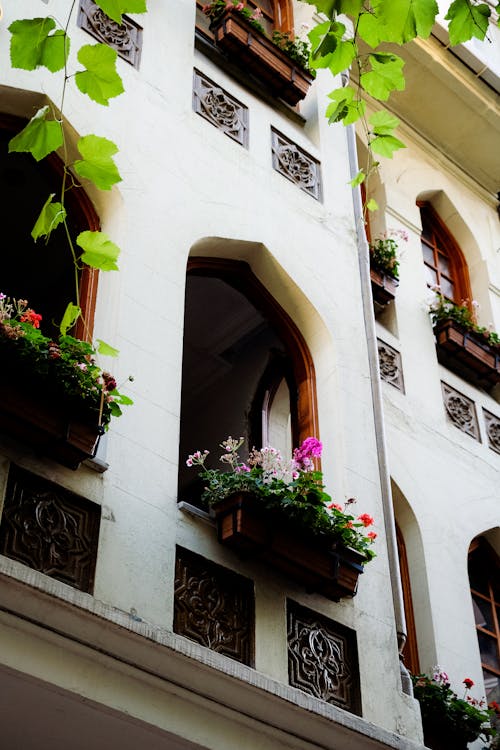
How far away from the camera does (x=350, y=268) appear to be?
939 centimetres

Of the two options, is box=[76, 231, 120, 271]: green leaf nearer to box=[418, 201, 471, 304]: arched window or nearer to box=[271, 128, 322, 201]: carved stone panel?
box=[271, 128, 322, 201]: carved stone panel

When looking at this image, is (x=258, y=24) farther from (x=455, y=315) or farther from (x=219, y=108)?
(x=455, y=315)

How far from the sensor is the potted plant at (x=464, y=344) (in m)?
11.7

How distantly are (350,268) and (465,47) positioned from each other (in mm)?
5176

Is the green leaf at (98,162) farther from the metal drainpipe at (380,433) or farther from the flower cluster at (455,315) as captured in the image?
the flower cluster at (455,315)

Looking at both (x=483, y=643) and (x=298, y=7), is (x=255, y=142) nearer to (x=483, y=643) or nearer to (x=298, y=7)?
(x=298, y=7)

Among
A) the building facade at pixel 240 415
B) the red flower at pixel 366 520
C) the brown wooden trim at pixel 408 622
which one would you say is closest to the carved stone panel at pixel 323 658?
the building facade at pixel 240 415

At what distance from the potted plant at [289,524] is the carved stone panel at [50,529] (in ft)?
3.09

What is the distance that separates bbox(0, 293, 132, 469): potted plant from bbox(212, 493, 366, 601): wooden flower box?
3.34ft

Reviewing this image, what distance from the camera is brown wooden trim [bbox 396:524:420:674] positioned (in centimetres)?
902

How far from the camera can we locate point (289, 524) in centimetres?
692

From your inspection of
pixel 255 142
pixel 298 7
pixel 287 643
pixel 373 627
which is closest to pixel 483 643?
pixel 373 627

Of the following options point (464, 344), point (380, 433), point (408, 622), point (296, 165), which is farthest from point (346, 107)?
point (464, 344)

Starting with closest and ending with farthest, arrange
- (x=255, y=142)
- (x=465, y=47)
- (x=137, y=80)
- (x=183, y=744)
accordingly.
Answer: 1. (x=183, y=744)
2. (x=137, y=80)
3. (x=255, y=142)
4. (x=465, y=47)
